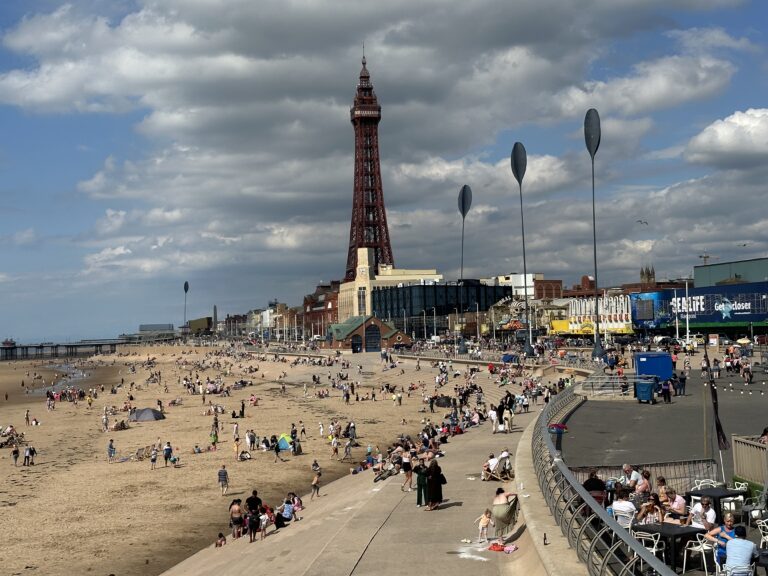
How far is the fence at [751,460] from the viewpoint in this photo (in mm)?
10922

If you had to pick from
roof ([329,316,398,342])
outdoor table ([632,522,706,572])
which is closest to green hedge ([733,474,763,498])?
outdoor table ([632,522,706,572])

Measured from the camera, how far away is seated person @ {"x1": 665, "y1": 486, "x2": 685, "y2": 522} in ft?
30.6

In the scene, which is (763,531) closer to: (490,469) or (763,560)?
(763,560)

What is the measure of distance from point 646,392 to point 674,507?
60.1 feet

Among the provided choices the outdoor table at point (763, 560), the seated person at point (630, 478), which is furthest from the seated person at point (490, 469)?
the outdoor table at point (763, 560)

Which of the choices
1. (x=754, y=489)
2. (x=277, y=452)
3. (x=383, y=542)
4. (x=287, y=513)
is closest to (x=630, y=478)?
(x=754, y=489)

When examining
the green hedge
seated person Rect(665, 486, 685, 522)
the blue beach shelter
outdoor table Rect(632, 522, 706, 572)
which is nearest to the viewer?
outdoor table Rect(632, 522, 706, 572)

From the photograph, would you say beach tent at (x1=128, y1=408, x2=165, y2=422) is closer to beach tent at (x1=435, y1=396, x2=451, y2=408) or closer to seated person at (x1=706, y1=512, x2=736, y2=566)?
beach tent at (x1=435, y1=396, x2=451, y2=408)

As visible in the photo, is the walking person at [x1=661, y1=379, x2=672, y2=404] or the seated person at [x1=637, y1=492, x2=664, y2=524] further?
the walking person at [x1=661, y1=379, x2=672, y2=404]

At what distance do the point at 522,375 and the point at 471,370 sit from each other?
215 inches

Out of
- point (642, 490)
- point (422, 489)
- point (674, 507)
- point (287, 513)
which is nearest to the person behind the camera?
point (674, 507)

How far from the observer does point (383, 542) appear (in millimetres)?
12180

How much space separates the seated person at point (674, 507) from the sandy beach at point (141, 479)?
10.5 metres

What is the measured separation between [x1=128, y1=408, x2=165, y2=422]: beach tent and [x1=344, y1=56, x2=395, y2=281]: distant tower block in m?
110
